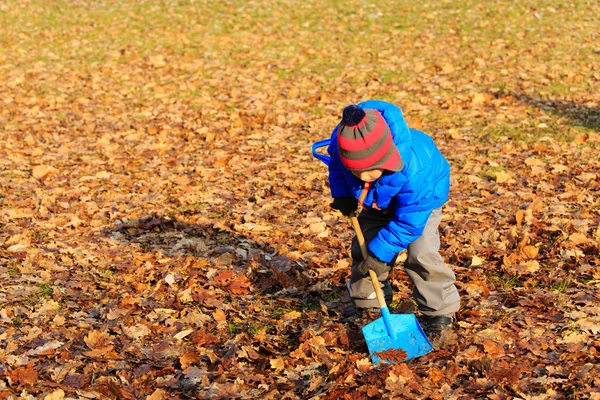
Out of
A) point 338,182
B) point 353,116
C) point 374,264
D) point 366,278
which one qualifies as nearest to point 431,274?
point 374,264

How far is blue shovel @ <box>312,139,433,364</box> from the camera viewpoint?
4.12 metres

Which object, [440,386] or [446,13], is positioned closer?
[440,386]

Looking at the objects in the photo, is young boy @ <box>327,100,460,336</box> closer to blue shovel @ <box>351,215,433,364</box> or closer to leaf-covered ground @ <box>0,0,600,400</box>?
blue shovel @ <box>351,215,433,364</box>

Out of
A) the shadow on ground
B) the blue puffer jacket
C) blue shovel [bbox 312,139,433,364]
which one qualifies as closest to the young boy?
the blue puffer jacket

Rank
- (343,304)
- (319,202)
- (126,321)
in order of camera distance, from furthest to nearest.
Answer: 1. (319,202)
2. (343,304)
3. (126,321)

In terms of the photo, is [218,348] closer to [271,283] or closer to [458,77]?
[271,283]

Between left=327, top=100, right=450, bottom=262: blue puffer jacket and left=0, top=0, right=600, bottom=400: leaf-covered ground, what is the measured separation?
0.80 metres

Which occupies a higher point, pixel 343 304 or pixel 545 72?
pixel 545 72

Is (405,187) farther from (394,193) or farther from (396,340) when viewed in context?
(396,340)

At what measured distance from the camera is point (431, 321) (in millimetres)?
4445

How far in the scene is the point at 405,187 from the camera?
12.8ft

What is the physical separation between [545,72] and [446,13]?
4507mm

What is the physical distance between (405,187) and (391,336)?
103 centimetres

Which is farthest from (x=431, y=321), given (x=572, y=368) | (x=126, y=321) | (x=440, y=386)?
(x=126, y=321)
